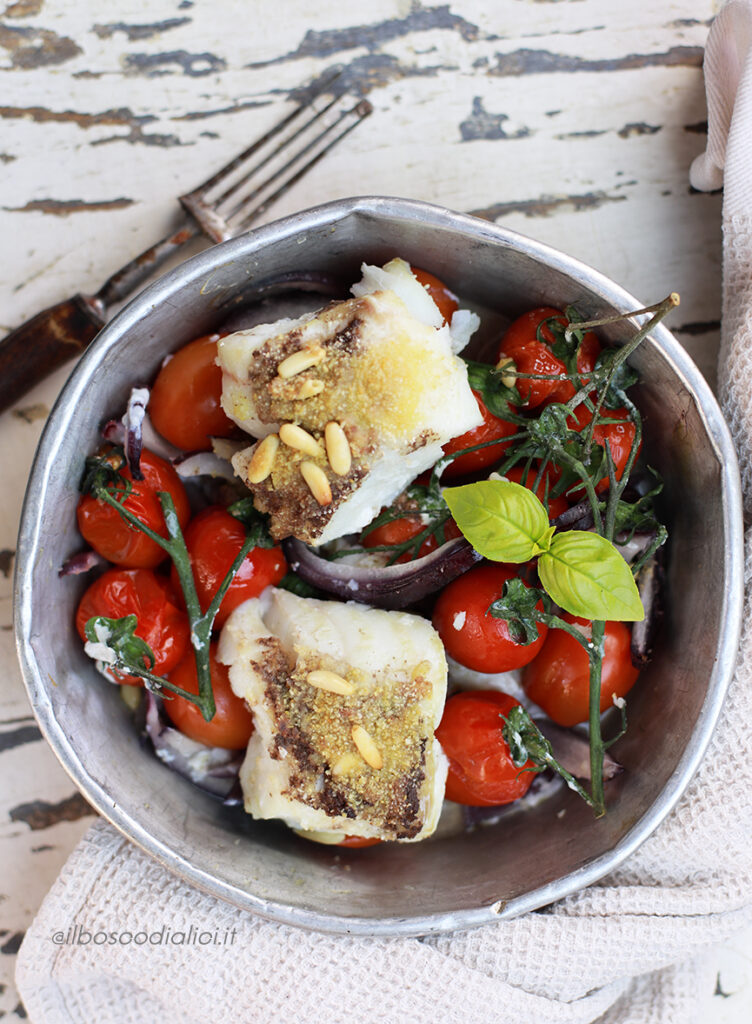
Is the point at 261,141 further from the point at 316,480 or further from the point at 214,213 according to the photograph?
the point at 316,480

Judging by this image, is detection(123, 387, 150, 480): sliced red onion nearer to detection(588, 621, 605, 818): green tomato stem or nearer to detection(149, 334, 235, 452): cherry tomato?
detection(149, 334, 235, 452): cherry tomato

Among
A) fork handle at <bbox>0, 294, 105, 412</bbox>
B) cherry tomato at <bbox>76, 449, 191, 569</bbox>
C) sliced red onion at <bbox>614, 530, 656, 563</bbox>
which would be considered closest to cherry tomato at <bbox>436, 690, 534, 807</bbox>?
sliced red onion at <bbox>614, 530, 656, 563</bbox>

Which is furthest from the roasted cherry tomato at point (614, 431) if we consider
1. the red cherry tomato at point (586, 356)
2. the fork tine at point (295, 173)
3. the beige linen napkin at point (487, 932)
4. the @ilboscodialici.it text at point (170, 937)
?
the @ilboscodialici.it text at point (170, 937)

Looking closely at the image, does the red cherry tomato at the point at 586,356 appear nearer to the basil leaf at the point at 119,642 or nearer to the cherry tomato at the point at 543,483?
the cherry tomato at the point at 543,483

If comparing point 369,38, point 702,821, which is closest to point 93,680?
point 702,821

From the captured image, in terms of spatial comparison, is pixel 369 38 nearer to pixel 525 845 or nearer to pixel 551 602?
pixel 551 602

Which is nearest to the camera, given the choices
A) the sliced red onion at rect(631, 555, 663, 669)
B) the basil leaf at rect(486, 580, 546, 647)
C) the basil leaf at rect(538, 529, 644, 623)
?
the basil leaf at rect(538, 529, 644, 623)
